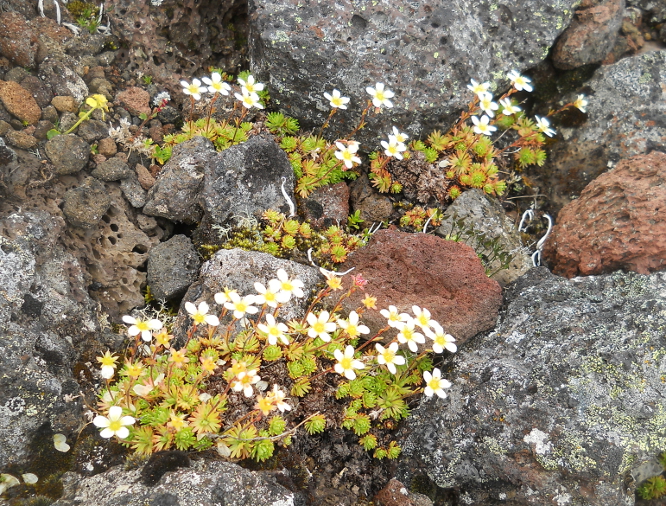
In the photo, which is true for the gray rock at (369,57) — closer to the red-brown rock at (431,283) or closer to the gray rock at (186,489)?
the red-brown rock at (431,283)

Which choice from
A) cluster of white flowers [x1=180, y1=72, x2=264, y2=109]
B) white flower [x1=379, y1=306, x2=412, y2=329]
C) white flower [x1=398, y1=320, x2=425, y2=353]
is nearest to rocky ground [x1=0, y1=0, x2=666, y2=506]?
cluster of white flowers [x1=180, y1=72, x2=264, y2=109]

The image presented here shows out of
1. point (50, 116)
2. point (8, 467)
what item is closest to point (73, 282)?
point (8, 467)

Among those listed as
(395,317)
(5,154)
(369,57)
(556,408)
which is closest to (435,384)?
(395,317)

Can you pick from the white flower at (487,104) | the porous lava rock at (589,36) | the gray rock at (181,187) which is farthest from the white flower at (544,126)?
the gray rock at (181,187)

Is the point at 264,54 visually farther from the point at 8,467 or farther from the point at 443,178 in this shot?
the point at 8,467

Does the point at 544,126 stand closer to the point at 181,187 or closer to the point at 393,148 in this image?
the point at 393,148

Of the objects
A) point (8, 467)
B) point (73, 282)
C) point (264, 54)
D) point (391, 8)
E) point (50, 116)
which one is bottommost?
point (8, 467)
